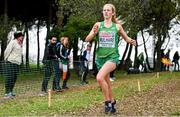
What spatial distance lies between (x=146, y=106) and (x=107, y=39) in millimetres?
2149

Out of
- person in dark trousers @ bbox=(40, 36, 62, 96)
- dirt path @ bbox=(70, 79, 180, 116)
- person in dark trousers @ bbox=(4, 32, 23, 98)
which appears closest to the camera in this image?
dirt path @ bbox=(70, 79, 180, 116)

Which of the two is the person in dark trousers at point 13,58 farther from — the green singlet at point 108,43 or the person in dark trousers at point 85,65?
the person in dark trousers at point 85,65

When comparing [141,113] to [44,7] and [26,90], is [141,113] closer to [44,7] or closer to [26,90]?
[26,90]

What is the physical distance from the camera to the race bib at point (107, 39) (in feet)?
31.3

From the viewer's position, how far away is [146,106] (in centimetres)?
1089

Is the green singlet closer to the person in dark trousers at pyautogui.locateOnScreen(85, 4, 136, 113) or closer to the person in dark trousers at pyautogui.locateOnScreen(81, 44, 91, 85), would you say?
the person in dark trousers at pyautogui.locateOnScreen(85, 4, 136, 113)

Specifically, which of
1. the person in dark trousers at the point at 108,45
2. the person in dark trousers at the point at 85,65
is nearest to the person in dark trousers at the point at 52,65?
the person in dark trousers at the point at 85,65

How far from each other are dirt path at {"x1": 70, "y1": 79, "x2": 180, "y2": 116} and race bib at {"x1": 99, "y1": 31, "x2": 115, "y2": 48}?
4.35 feet

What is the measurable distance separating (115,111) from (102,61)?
1.00 metres

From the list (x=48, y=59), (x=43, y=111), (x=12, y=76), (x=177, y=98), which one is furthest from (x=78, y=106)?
(x=48, y=59)

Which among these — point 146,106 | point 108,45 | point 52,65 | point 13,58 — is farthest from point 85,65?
point 108,45

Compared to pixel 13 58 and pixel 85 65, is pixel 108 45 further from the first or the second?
pixel 85 65

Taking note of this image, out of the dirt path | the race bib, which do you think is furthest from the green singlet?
the dirt path

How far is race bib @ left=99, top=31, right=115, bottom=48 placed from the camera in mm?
9539
